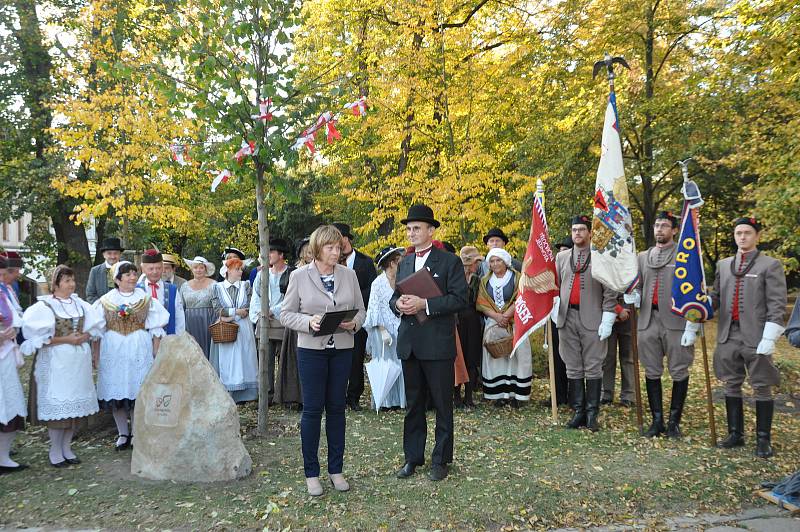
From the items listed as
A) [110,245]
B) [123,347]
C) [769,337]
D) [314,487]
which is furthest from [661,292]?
[110,245]

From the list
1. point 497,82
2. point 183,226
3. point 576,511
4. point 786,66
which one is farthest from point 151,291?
point 786,66

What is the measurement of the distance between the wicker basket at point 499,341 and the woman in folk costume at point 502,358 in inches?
2.1

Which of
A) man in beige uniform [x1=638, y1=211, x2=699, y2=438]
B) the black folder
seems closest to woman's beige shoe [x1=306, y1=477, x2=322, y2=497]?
the black folder

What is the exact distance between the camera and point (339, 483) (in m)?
4.66

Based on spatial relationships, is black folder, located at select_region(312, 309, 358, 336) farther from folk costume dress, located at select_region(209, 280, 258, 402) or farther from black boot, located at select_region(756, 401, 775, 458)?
black boot, located at select_region(756, 401, 775, 458)

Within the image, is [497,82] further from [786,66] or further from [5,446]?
[5,446]

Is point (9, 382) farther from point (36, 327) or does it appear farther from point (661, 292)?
point (661, 292)

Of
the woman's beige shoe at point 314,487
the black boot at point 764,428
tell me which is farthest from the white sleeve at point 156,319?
the black boot at point 764,428

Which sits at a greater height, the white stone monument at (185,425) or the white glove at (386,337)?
the white glove at (386,337)

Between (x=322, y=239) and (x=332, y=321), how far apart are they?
678 mm

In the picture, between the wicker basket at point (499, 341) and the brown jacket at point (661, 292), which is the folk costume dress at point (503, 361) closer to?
the wicker basket at point (499, 341)

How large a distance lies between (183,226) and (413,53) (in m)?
7.78

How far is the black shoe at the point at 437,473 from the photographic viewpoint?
15.8 ft

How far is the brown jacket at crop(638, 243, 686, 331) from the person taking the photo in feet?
19.8
